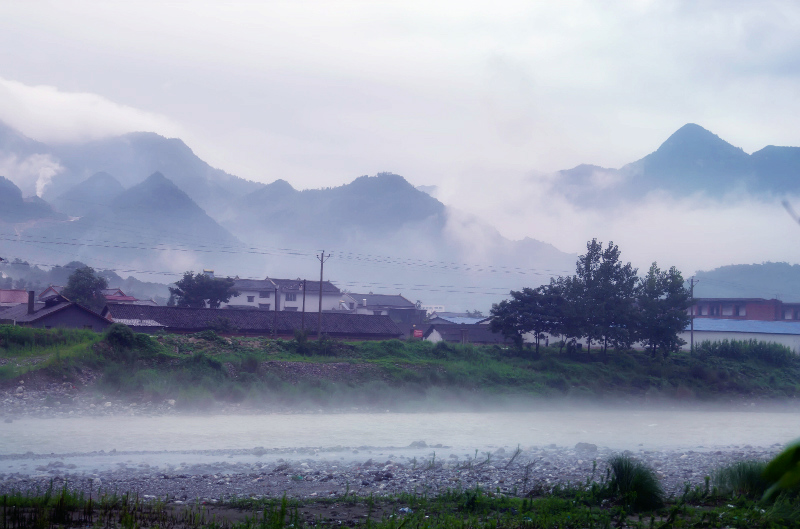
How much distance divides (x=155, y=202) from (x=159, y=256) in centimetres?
4311

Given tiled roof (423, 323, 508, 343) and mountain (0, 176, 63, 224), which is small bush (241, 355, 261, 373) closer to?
tiled roof (423, 323, 508, 343)

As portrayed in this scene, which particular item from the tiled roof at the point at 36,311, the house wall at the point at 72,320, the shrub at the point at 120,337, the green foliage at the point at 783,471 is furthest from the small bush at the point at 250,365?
the green foliage at the point at 783,471

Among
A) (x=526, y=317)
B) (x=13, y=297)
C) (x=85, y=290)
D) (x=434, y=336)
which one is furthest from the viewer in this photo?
(x=13, y=297)

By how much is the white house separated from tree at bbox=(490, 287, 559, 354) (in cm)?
2189

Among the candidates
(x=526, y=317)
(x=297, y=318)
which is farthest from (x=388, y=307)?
(x=526, y=317)

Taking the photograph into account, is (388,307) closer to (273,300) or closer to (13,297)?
(273,300)

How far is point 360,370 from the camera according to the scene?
1131 inches

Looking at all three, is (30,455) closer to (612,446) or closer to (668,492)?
(668,492)

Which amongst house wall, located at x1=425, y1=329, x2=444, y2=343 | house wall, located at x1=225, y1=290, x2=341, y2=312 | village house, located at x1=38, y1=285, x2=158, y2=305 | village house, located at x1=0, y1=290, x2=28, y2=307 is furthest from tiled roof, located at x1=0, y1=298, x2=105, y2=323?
house wall, located at x1=425, y1=329, x2=444, y2=343

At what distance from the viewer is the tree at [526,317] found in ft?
117

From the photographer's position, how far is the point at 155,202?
19688 cm

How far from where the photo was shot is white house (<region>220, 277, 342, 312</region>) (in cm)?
5319

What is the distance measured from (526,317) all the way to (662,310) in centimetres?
797

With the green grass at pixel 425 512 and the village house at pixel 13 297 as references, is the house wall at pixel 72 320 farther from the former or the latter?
the green grass at pixel 425 512
